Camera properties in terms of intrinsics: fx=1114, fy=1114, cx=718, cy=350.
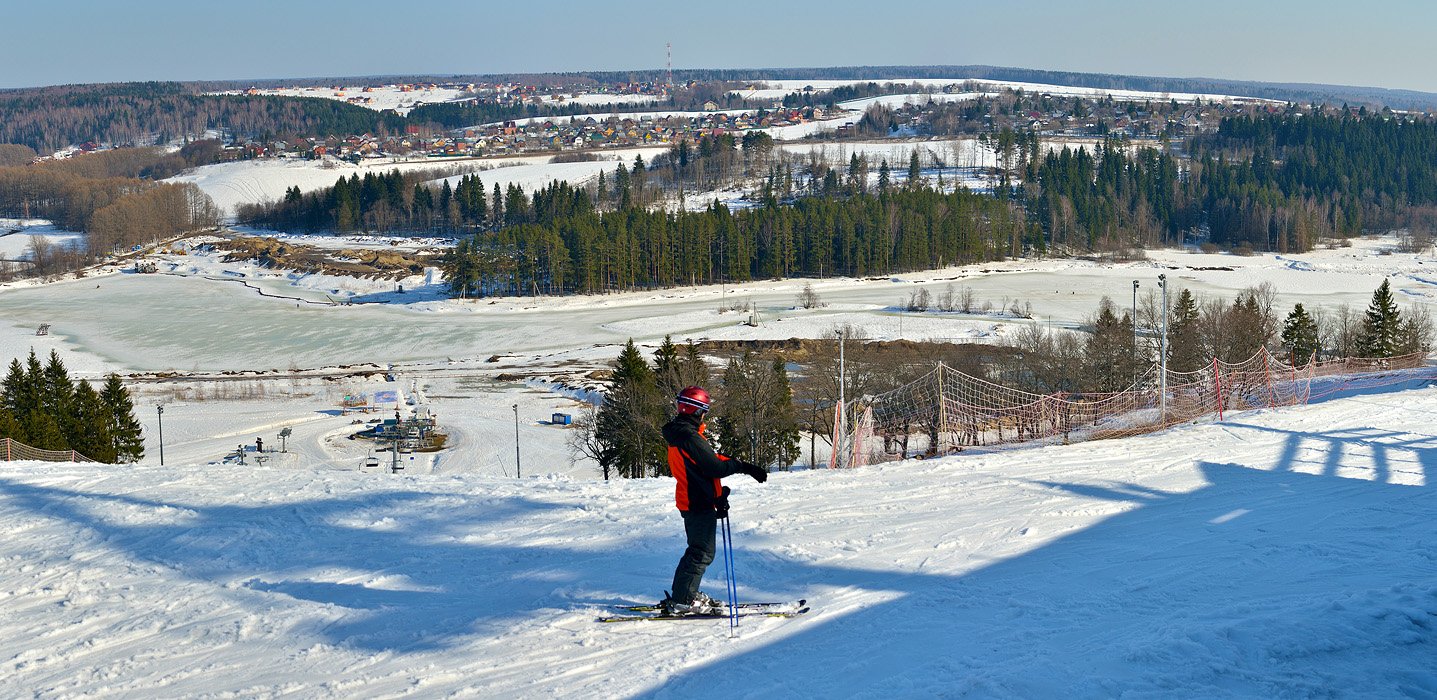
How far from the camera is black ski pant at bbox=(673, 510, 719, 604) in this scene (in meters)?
6.31

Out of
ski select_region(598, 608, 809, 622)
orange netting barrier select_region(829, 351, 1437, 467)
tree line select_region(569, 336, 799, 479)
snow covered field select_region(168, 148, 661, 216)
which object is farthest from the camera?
snow covered field select_region(168, 148, 661, 216)

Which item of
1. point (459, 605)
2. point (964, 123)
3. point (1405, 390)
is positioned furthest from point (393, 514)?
point (964, 123)

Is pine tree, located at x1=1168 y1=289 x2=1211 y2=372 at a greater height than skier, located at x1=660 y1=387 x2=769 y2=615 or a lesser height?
lesser

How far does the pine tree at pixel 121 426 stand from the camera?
88.9 ft

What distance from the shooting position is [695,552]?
6.41 meters

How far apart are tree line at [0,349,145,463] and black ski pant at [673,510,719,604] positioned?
2287cm

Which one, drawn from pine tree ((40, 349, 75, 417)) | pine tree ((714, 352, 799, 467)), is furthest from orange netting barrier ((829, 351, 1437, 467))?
pine tree ((40, 349, 75, 417))

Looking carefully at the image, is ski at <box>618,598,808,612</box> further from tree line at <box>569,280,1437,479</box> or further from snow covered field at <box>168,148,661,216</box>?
snow covered field at <box>168,148,661,216</box>

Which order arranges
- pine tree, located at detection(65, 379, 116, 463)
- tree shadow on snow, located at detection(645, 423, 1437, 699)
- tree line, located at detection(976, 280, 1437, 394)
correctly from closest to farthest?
tree shadow on snow, located at detection(645, 423, 1437, 699), pine tree, located at detection(65, 379, 116, 463), tree line, located at detection(976, 280, 1437, 394)

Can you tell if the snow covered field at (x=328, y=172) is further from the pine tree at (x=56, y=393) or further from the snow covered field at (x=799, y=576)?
the snow covered field at (x=799, y=576)

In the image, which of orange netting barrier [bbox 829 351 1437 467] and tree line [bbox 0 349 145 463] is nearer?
orange netting barrier [bbox 829 351 1437 467]

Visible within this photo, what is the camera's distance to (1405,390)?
62.4ft

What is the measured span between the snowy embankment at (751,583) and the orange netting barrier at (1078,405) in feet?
18.0

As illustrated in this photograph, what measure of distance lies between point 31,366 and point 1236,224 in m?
93.9
